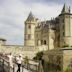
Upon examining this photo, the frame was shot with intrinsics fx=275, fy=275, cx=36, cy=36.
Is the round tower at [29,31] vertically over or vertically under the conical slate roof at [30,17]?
under

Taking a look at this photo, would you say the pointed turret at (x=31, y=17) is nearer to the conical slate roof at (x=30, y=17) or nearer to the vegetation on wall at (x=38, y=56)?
the conical slate roof at (x=30, y=17)

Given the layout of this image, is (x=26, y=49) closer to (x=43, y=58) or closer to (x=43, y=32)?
(x=43, y=58)

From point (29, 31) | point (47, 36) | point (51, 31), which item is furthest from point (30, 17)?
point (47, 36)

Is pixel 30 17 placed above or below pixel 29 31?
above

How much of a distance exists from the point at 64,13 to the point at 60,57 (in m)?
27.0

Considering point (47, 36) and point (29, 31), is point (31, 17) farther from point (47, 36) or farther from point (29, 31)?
point (47, 36)

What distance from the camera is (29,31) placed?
78.1 m

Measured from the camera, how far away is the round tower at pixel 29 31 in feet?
255

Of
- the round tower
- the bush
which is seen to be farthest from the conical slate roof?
the bush

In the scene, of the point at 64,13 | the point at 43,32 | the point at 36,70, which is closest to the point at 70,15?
the point at 64,13

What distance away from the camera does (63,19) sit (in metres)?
70.9

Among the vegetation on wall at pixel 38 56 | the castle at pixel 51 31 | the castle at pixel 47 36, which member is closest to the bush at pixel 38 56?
the vegetation on wall at pixel 38 56

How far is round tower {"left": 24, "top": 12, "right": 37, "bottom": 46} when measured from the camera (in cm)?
7762

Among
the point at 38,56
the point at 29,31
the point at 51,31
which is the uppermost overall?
the point at 29,31
